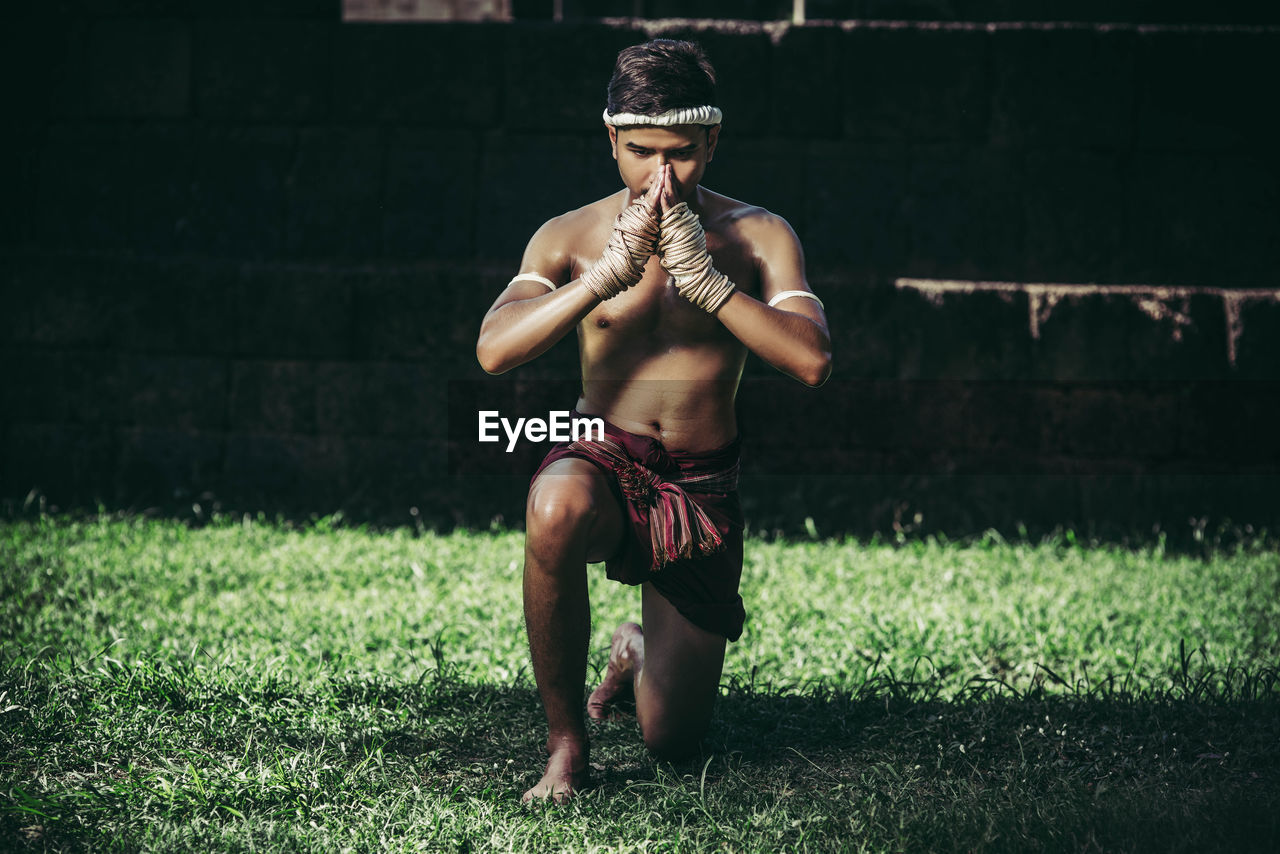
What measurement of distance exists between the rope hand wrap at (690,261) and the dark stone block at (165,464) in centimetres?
413

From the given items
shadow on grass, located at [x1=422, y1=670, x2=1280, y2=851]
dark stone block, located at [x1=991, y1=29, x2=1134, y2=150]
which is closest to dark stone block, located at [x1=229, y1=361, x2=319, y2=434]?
shadow on grass, located at [x1=422, y1=670, x2=1280, y2=851]

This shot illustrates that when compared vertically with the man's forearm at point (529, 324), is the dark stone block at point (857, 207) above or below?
above

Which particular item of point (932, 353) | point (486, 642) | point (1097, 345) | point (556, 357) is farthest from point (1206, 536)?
point (486, 642)

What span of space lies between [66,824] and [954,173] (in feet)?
16.5

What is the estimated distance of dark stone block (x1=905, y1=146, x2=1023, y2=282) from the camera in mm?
5949

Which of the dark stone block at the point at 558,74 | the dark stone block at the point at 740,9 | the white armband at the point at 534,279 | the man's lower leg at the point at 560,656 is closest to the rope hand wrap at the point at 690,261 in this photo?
the white armband at the point at 534,279

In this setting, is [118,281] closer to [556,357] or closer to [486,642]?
[556,357]

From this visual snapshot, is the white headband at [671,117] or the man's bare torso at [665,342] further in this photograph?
the man's bare torso at [665,342]

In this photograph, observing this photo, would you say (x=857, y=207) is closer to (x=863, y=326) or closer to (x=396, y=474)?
(x=863, y=326)

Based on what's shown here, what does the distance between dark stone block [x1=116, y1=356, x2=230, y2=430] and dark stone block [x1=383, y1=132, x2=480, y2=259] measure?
127 cm

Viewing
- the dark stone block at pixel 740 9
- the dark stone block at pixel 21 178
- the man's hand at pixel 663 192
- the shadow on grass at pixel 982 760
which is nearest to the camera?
the shadow on grass at pixel 982 760

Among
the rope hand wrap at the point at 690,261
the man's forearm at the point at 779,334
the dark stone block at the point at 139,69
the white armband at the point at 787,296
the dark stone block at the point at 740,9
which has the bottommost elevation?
the man's forearm at the point at 779,334

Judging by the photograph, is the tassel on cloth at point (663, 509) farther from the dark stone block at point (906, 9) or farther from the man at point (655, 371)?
the dark stone block at point (906, 9)

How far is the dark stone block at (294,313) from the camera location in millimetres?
6012
